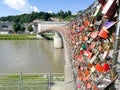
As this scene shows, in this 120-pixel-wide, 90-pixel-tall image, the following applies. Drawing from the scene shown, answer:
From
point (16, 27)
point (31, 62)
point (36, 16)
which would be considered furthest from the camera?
point (36, 16)

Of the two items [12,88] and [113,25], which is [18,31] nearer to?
[12,88]

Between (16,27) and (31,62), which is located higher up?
(16,27)

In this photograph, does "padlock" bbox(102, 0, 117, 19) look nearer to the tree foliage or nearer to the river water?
the river water

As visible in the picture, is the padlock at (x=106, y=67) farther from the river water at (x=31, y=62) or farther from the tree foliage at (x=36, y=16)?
the tree foliage at (x=36, y=16)

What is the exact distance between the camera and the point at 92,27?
224 centimetres

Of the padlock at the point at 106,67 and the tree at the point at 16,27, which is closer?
the padlock at the point at 106,67

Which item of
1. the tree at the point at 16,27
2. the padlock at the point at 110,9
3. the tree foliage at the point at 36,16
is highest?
the tree foliage at the point at 36,16

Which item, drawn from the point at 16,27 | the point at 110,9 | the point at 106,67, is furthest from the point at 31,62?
the point at 16,27

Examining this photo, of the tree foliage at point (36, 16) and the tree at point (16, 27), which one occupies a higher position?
the tree foliage at point (36, 16)

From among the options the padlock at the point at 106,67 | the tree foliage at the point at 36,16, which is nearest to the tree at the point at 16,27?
the tree foliage at the point at 36,16

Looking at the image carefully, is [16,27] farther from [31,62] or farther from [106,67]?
[106,67]

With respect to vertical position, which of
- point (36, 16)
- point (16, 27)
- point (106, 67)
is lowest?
point (106, 67)

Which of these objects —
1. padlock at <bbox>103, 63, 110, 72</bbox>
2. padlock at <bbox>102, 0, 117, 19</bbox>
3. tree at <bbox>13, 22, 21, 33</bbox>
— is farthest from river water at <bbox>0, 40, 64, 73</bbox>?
tree at <bbox>13, 22, 21, 33</bbox>

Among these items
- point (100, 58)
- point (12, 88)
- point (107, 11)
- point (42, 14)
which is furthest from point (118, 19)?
point (42, 14)
